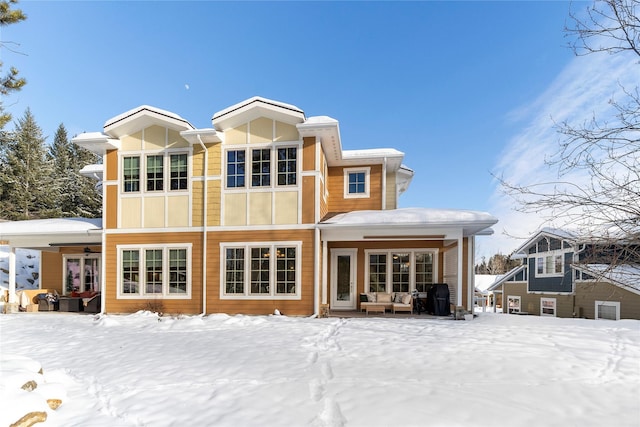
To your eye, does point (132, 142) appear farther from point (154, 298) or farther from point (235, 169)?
point (154, 298)

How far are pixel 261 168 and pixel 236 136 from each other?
1326mm

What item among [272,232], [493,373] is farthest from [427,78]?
[493,373]

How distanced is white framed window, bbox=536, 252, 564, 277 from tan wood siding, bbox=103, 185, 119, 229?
18.9 meters

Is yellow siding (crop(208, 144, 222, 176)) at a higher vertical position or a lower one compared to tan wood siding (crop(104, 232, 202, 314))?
higher

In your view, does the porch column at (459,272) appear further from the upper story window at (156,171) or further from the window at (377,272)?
the upper story window at (156,171)

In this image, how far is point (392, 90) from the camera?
55.2ft

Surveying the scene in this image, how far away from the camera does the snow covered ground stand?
11.9ft

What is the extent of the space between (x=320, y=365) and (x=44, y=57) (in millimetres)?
9893

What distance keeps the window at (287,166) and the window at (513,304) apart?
686 inches

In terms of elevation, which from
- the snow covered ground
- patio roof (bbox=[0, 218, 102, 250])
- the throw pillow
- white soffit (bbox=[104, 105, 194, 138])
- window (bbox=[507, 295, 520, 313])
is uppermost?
white soffit (bbox=[104, 105, 194, 138])

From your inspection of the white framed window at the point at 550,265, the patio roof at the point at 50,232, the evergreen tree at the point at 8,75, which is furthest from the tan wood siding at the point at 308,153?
the white framed window at the point at 550,265

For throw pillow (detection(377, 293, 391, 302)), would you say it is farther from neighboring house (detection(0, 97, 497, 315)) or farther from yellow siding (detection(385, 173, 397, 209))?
yellow siding (detection(385, 173, 397, 209))

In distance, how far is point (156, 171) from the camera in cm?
1079

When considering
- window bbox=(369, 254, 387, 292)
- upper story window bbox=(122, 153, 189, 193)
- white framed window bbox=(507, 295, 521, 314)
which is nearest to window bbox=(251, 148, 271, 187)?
upper story window bbox=(122, 153, 189, 193)
